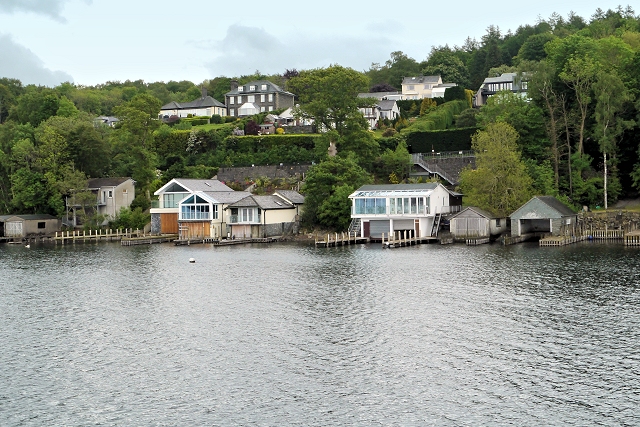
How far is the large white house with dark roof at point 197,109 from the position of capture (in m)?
122

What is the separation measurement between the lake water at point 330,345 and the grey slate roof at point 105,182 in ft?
111

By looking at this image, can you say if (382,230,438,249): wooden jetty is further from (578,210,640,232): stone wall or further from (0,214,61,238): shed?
(0,214,61,238): shed

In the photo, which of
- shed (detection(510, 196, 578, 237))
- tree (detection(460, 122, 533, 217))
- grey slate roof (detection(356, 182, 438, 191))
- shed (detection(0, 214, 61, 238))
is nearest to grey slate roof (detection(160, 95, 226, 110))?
shed (detection(0, 214, 61, 238))

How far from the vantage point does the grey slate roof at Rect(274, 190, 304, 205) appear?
7488cm

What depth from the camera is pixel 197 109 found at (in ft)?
400

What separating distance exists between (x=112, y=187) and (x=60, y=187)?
17.9ft

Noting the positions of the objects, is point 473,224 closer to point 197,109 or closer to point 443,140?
point 443,140

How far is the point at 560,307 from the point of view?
113 feet

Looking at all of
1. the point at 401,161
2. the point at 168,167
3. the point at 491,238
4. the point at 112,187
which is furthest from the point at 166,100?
the point at 491,238


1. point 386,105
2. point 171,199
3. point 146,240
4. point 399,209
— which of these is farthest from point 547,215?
point 386,105

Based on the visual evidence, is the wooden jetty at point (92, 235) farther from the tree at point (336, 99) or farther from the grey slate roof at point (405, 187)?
the grey slate roof at point (405, 187)

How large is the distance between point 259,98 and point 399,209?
196ft

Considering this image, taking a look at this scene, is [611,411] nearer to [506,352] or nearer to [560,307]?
[506,352]

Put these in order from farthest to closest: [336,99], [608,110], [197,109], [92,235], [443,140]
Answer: [197,109] → [443,140] → [336,99] → [92,235] → [608,110]
